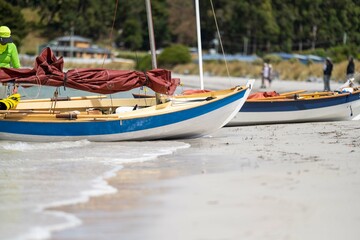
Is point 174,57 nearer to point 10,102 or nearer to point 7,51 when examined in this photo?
point 7,51

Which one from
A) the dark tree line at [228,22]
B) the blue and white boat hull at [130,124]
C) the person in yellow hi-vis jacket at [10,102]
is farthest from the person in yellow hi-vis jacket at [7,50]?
the dark tree line at [228,22]

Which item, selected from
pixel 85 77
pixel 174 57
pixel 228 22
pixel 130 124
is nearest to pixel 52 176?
pixel 130 124

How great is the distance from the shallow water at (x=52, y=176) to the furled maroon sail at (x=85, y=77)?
1.12 meters

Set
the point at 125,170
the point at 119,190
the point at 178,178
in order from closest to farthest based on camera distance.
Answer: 1. the point at 119,190
2. the point at 178,178
3. the point at 125,170

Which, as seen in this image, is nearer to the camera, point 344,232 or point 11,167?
point 344,232

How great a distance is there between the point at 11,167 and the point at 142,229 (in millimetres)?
4954

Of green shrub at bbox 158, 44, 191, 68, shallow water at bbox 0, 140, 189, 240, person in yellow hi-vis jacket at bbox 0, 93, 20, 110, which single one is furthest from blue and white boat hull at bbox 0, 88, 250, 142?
green shrub at bbox 158, 44, 191, 68

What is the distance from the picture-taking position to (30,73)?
55.8 ft

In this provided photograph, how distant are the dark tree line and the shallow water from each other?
78191mm

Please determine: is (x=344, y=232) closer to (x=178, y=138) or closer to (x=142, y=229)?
(x=142, y=229)

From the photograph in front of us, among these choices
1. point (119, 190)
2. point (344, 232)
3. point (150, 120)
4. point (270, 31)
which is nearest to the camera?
point (344, 232)

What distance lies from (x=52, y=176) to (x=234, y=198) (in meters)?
3.13

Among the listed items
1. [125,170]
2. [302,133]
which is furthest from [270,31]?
[125,170]

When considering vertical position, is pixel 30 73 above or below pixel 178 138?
above
